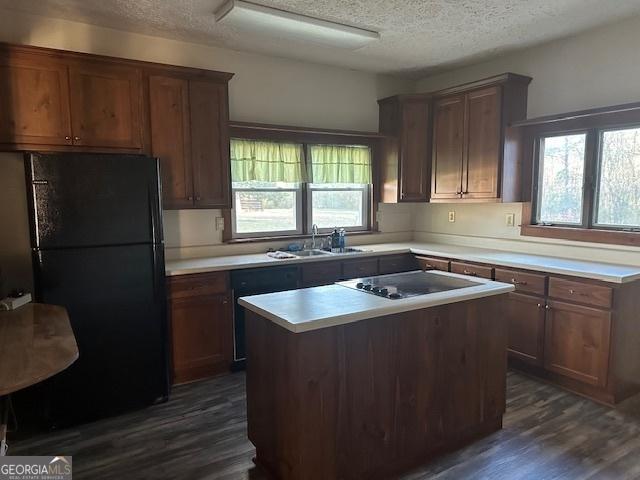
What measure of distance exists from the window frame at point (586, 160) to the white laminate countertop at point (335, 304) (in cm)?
148

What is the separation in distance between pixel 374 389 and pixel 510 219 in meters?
2.67

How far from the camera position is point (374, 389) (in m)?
2.08

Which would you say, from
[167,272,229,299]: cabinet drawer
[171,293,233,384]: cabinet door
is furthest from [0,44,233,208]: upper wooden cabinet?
[171,293,233,384]: cabinet door

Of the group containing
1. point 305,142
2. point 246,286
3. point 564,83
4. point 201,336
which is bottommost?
point 201,336

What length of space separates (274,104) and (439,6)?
5.60 ft

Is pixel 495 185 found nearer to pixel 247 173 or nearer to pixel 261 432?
pixel 247 173

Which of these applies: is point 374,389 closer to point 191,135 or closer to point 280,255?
point 280,255

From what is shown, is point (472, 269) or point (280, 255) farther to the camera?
point (280, 255)

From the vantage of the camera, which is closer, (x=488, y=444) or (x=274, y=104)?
(x=488, y=444)

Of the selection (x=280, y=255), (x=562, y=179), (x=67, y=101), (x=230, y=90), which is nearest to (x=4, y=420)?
(x=67, y=101)

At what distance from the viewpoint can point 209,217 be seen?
12.6ft

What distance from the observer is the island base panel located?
6.27 feet

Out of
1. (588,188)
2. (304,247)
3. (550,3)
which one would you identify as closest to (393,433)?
(304,247)

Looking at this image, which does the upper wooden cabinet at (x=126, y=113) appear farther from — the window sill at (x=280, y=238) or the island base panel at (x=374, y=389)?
the island base panel at (x=374, y=389)
